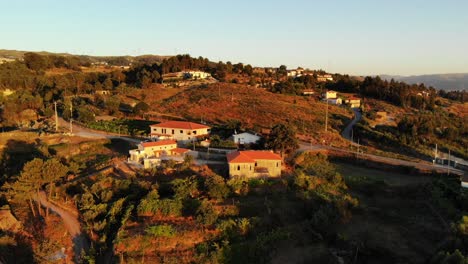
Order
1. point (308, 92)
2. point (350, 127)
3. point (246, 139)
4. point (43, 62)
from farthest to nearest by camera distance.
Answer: point (43, 62)
point (308, 92)
point (350, 127)
point (246, 139)

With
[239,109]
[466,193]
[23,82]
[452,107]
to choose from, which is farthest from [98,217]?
[452,107]

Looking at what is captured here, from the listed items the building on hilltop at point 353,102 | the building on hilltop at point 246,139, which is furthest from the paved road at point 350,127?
the building on hilltop at point 246,139

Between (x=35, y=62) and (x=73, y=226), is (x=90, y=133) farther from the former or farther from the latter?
(x=35, y=62)

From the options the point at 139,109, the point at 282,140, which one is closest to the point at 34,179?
the point at 282,140

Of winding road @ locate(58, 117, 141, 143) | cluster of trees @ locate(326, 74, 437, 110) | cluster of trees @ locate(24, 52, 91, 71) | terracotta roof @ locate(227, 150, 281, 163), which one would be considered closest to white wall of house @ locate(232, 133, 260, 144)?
terracotta roof @ locate(227, 150, 281, 163)

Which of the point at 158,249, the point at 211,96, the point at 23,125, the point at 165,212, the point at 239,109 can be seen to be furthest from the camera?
the point at 211,96

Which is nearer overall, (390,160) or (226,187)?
(226,187)

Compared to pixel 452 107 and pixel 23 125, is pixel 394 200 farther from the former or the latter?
pixel 452 107

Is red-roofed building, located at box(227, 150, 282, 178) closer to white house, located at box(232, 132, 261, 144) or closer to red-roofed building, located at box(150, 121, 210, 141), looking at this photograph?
white house, located at box(232, 132, 261, 144)
